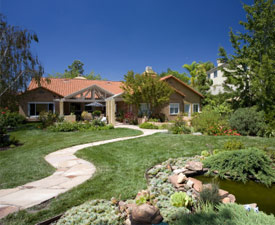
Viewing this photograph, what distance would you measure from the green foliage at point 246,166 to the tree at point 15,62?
604 inches

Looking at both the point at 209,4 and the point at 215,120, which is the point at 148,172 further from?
the point at 209,4

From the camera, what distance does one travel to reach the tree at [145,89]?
1675 centimetres

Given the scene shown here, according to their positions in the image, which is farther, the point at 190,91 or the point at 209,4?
the point at 190,91

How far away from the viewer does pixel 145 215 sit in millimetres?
2609

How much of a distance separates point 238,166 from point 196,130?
7298 mm

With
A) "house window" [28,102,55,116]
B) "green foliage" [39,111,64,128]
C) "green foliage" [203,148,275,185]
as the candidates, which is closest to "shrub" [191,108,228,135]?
"green foliage" [203,148,275,185]

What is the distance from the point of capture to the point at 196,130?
38.7ft

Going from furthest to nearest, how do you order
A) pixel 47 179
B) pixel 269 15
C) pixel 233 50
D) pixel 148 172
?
1. pixel 233 50
2. pixel 269 15
3. pixel 148 172
4. pixel 47 179

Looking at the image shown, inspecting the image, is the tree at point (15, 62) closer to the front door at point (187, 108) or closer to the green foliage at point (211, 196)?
the green foliage at point (211, 196)

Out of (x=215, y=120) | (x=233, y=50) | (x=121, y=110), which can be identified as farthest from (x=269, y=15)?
(x=121, y=110)

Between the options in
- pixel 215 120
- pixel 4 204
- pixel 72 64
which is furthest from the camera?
pixel 72 64

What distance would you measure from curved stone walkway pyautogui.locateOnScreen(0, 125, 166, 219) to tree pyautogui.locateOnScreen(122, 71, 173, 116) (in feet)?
38.6

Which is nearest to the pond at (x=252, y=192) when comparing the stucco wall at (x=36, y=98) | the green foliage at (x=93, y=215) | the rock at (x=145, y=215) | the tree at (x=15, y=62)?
the rock at (x=145, y=215)

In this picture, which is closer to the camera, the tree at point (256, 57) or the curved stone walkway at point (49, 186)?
the curved stone walkway at point (49, 186)
